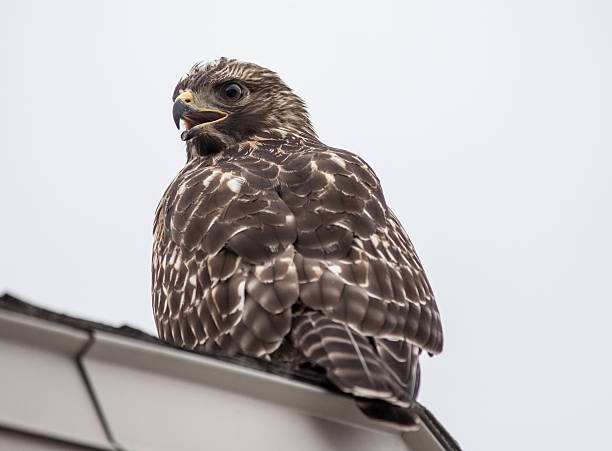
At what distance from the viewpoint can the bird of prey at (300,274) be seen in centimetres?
308

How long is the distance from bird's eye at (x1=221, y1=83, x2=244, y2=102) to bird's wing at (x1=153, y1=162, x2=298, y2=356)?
1.49 meters

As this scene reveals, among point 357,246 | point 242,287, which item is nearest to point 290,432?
point 242,287

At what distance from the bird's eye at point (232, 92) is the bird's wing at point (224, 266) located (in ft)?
4.88

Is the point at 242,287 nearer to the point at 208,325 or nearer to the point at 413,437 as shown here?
the point at 208,325

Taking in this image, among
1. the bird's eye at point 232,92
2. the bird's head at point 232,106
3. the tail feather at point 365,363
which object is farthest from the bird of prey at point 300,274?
the bird's eye at point 232,92

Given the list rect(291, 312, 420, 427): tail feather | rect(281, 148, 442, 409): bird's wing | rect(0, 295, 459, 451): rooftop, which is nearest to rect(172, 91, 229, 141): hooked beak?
rect(281, 148, 442, 409): bird's wing

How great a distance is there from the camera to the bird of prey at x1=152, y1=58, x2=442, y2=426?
10.1 ft

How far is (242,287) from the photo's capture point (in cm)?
351

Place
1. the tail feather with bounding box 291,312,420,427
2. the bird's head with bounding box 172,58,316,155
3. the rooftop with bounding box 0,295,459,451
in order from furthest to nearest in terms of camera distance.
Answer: the bird's head with bounding box 172,58,316,155 → the tail feather with bounding box 291,312,420,427 → the rooftop with bounding box 0,295,459,451

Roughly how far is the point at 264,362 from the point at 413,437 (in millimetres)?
577

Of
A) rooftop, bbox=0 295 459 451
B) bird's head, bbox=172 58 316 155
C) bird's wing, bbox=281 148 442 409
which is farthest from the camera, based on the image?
bird's head, bbox=172 58 316 155

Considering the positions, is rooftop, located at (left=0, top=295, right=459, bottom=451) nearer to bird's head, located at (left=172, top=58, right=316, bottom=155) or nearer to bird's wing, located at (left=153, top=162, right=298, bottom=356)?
bird's wing, located at (left=153, top=162, right=298, bottom=356)

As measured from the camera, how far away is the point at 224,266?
371 centimetres

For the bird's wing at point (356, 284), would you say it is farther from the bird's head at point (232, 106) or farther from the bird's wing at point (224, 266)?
the bird's head at point (232, 106)
